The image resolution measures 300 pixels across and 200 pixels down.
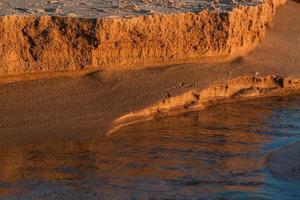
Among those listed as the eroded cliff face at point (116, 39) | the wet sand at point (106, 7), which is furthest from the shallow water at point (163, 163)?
the wet sand at point (106, 7)

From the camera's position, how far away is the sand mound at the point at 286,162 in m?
5.45

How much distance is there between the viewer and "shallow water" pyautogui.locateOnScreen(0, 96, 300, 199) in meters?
5.11

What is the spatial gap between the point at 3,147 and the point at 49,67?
105 cm

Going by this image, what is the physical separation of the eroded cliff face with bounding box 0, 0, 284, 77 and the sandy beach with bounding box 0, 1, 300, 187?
0.05 feet

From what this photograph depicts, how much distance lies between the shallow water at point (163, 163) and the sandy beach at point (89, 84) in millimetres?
175

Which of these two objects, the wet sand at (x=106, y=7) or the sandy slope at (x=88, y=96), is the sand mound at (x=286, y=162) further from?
the wet sand at (x=106, y=7)

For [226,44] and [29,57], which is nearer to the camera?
[29,57]

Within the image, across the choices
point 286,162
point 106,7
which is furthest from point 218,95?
point 286,162

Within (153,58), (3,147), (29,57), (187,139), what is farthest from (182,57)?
(3,147)

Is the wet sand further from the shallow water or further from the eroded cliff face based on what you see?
the shallow water

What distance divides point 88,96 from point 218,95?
5.12 ft

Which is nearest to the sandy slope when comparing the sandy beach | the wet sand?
the sandy beach

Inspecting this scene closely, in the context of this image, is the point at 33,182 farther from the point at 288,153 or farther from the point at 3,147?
the point at 288,153

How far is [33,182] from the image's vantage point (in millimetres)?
5180
